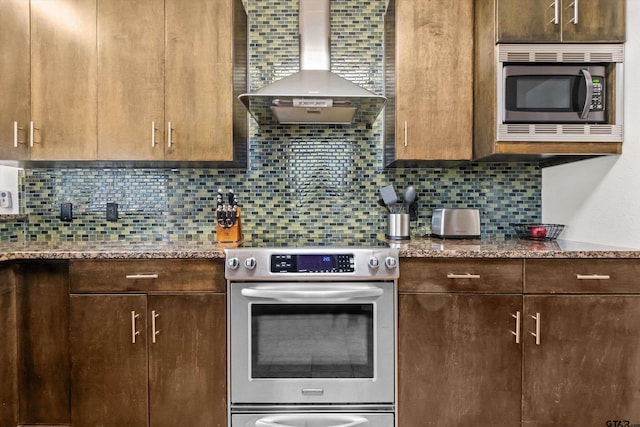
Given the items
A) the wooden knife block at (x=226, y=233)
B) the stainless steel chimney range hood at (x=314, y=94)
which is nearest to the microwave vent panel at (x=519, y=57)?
the stainless steel chimney range hood at (x=314, y=94)

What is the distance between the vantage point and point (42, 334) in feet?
5.89

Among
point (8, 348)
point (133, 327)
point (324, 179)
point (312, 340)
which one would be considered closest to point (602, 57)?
point (324, 179)

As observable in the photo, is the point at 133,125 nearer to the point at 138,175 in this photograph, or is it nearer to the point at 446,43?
the point at 138,175

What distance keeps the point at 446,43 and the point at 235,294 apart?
5.51ft

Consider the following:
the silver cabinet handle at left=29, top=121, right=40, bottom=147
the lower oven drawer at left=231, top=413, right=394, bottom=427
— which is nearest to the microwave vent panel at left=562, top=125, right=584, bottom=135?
the lower oven drawer at left=231, top=413, right=394, bottom=427

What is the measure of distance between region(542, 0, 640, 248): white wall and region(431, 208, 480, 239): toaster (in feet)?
1.68

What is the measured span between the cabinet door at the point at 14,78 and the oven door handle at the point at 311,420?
1.81 metres

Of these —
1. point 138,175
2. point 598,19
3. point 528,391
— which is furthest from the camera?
point 138,175

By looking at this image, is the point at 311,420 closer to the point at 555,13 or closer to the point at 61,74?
the point at 61,74

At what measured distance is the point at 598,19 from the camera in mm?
1809

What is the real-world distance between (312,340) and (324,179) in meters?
1.02

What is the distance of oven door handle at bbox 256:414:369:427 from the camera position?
170 cm

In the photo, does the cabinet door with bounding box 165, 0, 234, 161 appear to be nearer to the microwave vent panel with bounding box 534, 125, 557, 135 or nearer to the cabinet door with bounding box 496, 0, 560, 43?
the cabinet door with bounding box 496, 0, 560, 43

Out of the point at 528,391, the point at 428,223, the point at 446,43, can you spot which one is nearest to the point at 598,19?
the point at 446,43
